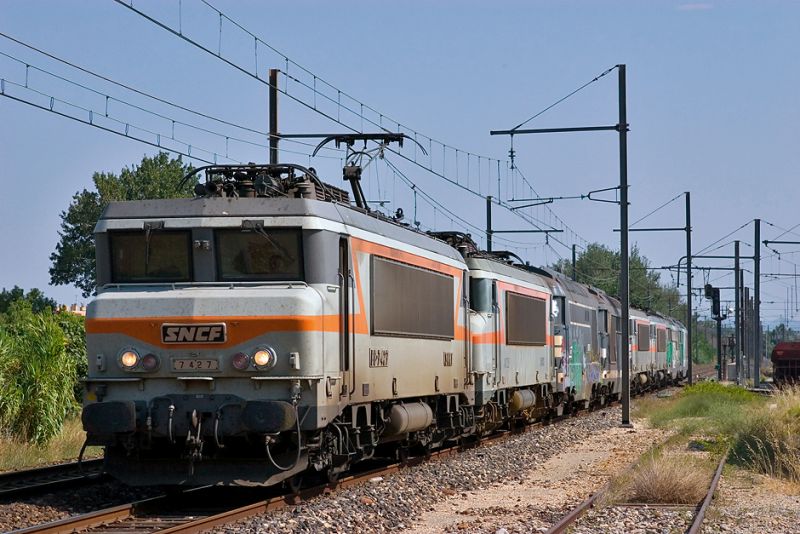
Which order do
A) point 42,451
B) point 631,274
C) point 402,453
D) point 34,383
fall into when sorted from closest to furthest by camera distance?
point 402,453, point 42,451, point 34,383, point 631,274

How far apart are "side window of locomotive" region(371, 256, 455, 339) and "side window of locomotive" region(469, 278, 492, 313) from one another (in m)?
2.75

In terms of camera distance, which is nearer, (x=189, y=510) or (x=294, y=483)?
(x=189, y=510)

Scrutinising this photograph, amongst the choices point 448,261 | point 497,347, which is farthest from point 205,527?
point 497,347

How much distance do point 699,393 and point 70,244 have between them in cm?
6027

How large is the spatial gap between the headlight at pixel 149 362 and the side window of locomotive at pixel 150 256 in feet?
3.24

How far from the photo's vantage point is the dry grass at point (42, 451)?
62.7ft

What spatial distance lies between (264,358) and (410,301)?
4218 millimetres

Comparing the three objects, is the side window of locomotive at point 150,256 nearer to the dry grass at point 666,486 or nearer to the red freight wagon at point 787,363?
the dry grass at point 666,486

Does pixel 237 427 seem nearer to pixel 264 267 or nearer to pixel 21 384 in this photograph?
pixel 264 267

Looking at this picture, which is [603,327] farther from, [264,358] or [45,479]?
[264,358]

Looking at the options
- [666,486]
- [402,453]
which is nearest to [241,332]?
[666,486]

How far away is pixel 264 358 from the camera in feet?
43.7

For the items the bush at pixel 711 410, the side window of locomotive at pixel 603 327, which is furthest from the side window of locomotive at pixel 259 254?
the side window of locomotive at pixel 603 327

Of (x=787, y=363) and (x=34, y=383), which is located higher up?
(x=34, y=383)
